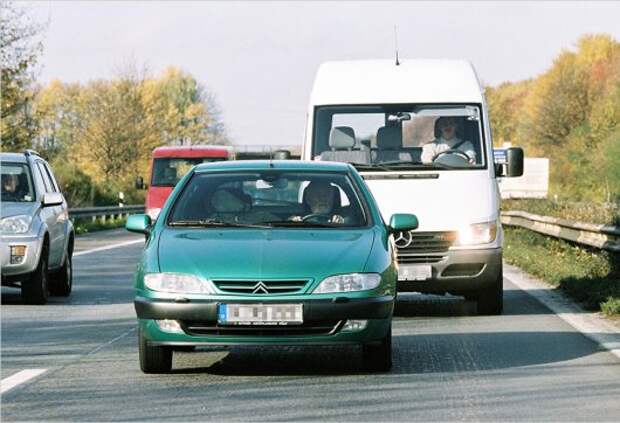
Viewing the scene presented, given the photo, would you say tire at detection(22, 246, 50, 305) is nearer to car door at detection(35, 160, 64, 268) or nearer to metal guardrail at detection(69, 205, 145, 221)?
car door at detection(35, 160, 64, 268)

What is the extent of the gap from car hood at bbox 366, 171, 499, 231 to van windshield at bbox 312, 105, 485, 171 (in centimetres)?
22

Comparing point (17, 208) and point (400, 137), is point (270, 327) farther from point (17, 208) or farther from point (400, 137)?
point (17, 208)

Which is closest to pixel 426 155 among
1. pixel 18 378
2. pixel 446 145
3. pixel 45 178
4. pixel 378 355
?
pixel 446 145

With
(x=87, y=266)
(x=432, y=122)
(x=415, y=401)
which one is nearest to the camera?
(x=415, y=401)

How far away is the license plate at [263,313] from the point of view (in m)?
9.13

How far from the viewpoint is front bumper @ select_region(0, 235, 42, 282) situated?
15680 millimetres

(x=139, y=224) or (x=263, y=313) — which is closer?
(x=263, y=313)

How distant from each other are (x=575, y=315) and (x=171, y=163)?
23.2 m

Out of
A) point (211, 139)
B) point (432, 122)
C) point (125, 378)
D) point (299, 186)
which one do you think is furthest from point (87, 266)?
point (211, 139)

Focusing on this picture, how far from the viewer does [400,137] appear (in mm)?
15312

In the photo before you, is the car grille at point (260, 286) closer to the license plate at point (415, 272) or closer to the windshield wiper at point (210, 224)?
the windshield wiper at point (210, 224)

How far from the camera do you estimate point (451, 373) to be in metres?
9.62

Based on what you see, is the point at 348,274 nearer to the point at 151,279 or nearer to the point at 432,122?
the point at 151,279

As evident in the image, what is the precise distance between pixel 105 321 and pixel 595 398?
6311 millimetres
